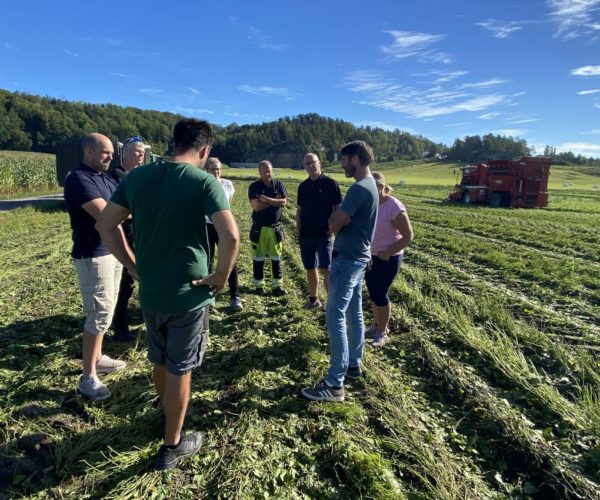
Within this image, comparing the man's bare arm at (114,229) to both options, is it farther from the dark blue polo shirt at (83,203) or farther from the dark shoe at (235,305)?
the dark shoe at (235,305)

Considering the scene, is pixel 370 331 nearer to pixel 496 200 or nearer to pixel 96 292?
pixel 96 292

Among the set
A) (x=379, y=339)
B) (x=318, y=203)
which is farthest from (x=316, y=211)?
(x=379, y=339)

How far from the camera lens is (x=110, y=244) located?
2852 millimetres

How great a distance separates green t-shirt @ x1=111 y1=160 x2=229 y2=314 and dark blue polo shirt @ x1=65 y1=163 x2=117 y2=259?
3.90 feet

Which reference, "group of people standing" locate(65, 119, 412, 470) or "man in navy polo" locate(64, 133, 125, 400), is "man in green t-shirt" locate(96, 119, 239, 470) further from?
"man in navy polo" locate(64, 133, 125, 400)

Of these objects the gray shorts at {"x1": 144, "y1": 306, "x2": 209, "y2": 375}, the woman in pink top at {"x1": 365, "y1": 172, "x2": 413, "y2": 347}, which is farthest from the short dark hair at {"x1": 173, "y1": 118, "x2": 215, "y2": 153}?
the woman in pink top at {"x1": 365, "y1": 172, "x2": 413, "y2": 347}

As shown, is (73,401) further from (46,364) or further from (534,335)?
(534,335)

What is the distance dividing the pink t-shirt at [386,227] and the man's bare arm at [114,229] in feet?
9.34

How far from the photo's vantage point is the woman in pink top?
15.0 feet

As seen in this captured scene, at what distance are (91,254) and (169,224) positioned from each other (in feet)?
5.43

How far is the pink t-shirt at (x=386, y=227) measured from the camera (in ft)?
15.2

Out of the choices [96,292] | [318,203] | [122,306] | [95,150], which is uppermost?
[95,150]

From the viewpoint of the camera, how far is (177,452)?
9.33 feet

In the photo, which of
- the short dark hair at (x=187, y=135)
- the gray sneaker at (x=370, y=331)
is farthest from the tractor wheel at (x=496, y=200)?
the short dark hair at (x=187, y=135)
